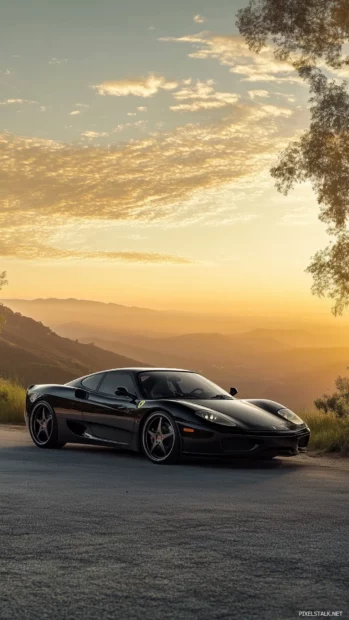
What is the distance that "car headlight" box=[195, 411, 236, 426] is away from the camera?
1214cm

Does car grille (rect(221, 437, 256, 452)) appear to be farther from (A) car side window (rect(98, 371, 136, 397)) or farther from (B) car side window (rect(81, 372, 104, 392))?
(B) car side window (rect(81, 372, 104, 392))

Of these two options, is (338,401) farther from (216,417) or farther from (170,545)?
(170,545)

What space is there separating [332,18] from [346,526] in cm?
1685

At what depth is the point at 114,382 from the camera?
A: 13.8 metres

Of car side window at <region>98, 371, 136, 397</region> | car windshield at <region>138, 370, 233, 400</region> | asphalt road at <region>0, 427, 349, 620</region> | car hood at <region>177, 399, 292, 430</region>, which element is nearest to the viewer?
asphalt road at <region>0, 427, 349, 620</region>

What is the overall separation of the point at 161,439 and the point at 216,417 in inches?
31.7

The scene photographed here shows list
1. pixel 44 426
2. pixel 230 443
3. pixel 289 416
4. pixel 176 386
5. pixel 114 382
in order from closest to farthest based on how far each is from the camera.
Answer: pixel 230 443 → pixel 289 416 → pixel 176 386 → pixel 114 382 → pixel 44 426

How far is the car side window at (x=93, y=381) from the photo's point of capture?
14.0 m

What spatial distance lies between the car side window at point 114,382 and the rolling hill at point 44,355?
2260 inches

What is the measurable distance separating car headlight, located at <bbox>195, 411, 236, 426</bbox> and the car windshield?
1018 millimetres

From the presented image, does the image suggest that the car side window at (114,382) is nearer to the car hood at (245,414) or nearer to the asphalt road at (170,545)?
the car hood at (245,414)

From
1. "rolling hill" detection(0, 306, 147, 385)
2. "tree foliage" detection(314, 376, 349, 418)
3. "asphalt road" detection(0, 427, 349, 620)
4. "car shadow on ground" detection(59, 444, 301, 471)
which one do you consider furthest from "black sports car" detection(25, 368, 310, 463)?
"rolling hill" detection(0, 306, 147, 385)

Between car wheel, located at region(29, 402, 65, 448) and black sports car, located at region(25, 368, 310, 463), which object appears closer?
black sports car, located at region(25, 368, 310, 463)

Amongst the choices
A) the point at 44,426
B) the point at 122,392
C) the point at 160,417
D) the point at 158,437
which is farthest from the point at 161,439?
the point at 44,426
